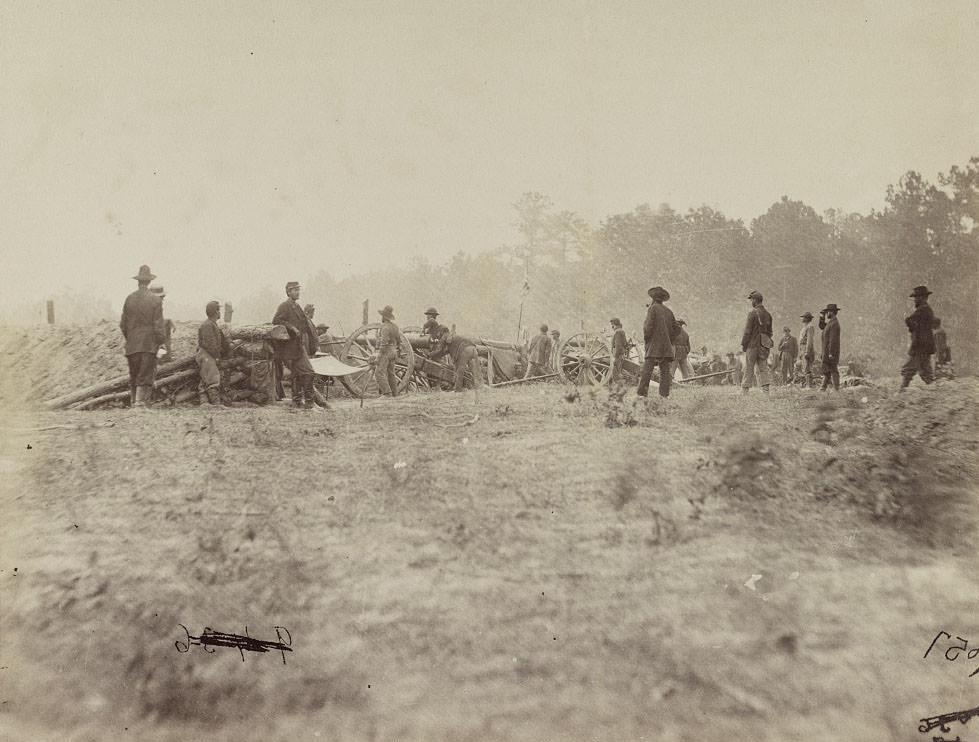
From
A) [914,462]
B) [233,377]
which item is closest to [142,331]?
[233,377]

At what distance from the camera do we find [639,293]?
31.5 m

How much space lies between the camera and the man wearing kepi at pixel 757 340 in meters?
9.70

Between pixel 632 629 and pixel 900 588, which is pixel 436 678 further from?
pixel 900 588

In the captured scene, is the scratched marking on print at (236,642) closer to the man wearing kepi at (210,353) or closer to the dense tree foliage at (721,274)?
the man wearing kepi at (210,353)

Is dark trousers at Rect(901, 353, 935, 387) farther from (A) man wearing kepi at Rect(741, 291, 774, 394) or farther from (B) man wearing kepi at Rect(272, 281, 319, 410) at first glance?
(B) man wearing kepi at Rect(272, 281, 319, 410)

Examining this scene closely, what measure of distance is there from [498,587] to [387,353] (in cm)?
654

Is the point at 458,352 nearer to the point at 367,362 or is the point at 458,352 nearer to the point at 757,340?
the point at 367,362

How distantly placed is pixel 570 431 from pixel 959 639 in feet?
11.2

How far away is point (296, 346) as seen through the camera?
8.26 m

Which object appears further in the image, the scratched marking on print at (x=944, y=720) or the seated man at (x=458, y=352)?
the seated man at (x=458, y=352)

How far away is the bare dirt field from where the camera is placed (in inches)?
129

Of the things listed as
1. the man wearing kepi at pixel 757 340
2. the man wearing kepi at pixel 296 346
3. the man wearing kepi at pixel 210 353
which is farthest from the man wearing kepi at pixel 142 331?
the man wearing kepi at pixel 757 340

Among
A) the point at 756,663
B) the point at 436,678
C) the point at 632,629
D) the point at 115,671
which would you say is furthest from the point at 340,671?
the point at 756,663

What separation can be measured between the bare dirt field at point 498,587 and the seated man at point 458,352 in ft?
18.9
